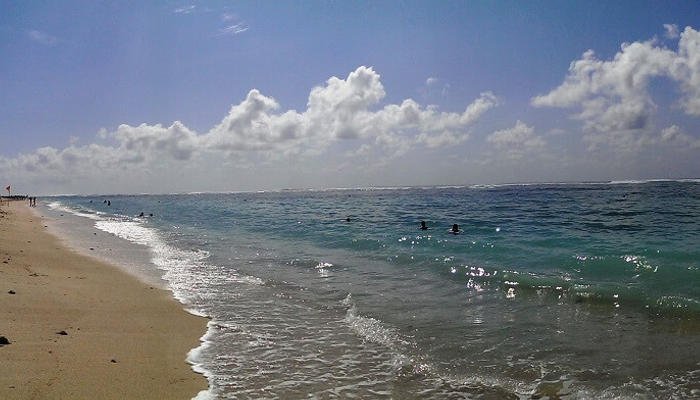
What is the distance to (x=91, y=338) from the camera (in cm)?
807

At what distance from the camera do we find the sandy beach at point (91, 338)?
602 cm

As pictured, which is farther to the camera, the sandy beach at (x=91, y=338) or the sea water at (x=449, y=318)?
the sea water at (x=449, y=318)

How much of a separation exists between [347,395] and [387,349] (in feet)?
6.75

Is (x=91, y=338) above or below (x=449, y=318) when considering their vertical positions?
above

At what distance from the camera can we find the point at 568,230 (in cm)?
2630

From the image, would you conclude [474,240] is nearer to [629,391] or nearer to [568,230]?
[568,230]

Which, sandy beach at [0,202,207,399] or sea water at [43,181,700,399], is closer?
sandy beach at [0,202,207,399]

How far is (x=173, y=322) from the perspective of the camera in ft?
31.9

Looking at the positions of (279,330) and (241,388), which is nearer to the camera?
(241,388)

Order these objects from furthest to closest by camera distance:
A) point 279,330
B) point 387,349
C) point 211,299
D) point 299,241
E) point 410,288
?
point 299,241 < point 410,288 < point 211,299 < point 279,330 < point 387,349

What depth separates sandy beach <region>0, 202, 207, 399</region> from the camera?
19.7ft

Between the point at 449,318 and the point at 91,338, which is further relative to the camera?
the point at 449,318

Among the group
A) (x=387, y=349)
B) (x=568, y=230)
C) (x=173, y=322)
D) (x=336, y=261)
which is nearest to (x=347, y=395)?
(x=387, y=349)

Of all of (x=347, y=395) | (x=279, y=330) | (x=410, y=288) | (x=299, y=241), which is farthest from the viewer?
(x=299, y=241)
